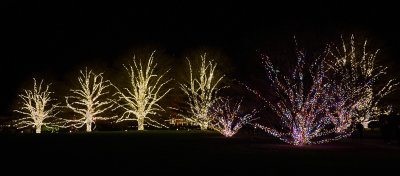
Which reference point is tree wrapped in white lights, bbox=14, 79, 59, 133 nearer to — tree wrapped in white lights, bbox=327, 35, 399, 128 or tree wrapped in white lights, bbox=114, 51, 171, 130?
tree wrapped in white lights, bbox=114, 51, 171, 130

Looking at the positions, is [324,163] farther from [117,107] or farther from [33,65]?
[33,65]

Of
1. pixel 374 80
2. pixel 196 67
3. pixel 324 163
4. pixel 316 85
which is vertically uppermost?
pixel 196 67

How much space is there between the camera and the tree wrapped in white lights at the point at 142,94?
44.8 metres

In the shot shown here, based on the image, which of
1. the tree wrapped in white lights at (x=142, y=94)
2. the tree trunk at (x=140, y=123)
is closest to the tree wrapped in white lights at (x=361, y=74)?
the tree wrapped in white lights at (x=142, y=94)

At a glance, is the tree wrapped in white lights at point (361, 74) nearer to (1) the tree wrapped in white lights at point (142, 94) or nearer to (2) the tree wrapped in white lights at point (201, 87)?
(2) the tree wrapped in white lights at point (201, 87)

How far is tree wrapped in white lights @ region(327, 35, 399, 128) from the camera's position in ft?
113

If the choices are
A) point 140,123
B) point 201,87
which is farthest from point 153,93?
point 201,87

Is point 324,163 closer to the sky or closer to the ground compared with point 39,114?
closer to the ground

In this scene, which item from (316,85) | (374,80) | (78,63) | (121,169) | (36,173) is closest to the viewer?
(36,173)

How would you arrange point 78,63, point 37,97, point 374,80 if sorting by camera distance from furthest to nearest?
point 78,63
point 37,97
point 374,80

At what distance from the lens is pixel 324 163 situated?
12234mm

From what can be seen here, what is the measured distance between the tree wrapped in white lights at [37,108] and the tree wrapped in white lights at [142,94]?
7161 millimetres

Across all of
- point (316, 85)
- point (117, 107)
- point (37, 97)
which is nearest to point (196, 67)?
point (117, 107)

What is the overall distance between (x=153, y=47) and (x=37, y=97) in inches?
534
